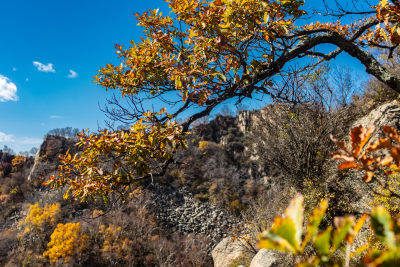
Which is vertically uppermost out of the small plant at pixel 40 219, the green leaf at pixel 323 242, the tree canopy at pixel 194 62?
the tree canopy at pixel 194 62

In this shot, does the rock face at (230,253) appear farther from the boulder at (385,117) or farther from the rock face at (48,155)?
the rock face at (48,155)

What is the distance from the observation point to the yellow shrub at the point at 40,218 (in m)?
13.5

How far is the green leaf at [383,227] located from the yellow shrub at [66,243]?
14.6 meters

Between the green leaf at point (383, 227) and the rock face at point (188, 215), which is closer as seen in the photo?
the green leaf at point (383, 227)

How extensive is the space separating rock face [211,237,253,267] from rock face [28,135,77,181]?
19744 mm

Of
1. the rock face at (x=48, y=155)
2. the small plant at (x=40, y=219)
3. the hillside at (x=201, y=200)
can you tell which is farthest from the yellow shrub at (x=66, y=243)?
the rock face at (x=48, y=155)

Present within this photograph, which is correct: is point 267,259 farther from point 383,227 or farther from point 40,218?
point 40,218

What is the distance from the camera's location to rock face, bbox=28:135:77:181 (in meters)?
23.4

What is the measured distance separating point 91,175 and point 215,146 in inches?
1142

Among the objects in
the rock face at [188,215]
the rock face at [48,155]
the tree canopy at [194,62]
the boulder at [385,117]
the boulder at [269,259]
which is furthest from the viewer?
the rock face at [48,155]

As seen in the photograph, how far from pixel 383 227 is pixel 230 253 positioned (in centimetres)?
862

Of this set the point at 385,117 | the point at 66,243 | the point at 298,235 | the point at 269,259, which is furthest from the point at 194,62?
the point at 66,243

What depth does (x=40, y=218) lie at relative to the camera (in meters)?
13.8

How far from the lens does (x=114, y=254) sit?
11703 millimetres
